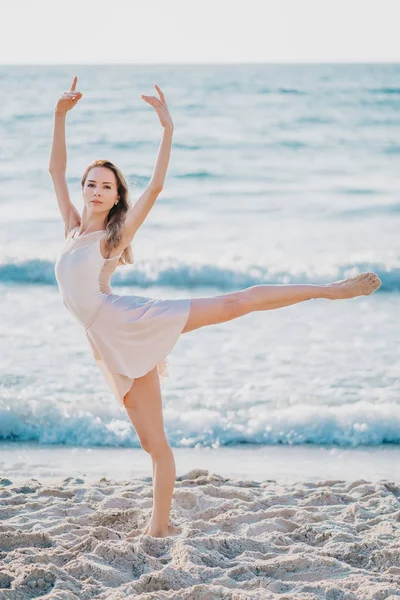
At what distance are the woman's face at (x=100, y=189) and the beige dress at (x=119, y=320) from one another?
218 millimetres

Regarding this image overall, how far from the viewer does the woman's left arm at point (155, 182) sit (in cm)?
404

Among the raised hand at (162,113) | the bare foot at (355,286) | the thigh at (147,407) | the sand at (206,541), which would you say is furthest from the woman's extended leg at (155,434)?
the raised hand at (162,113)

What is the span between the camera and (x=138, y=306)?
13.6 feet

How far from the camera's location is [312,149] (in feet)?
66.1

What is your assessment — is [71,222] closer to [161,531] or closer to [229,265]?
[161,531]

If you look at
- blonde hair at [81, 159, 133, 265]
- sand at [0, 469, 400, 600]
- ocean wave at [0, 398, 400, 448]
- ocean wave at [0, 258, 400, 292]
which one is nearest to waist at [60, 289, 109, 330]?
blonde hair at [81, 159, 133, 265]

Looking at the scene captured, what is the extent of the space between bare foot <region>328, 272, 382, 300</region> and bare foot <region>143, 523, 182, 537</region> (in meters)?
1.40

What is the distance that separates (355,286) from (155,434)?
1.19 metres

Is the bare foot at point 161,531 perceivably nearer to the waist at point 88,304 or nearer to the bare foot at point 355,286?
the waist at point 88,304

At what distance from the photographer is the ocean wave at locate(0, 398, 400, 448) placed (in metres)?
6.34

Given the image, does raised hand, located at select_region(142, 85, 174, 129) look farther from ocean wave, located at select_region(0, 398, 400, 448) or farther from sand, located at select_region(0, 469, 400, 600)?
ocean wave, located at select_region(0, 398, 400, 448)

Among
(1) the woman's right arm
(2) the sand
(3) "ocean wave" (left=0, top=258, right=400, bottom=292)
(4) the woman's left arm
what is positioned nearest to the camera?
(2) the sand

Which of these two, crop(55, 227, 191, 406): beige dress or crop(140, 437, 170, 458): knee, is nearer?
crop(55, 227, 191, 406): beige dress

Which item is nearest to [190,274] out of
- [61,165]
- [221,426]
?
[221,426]
